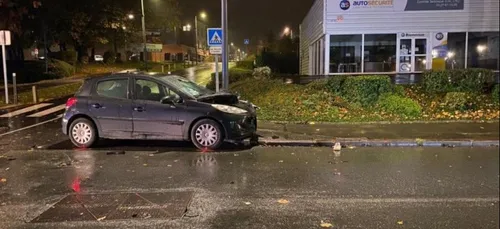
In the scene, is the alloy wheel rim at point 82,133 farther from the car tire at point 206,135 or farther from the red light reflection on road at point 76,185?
the red light reflection on road at point 76,185

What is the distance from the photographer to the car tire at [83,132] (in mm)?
9570

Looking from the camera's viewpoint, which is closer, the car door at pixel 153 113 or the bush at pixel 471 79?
the car door at pixel 153 113

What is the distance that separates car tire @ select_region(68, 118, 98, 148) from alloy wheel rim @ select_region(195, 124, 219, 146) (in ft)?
7.19

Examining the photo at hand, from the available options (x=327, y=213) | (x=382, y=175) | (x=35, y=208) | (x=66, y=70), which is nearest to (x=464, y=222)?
(x=327, y=213)

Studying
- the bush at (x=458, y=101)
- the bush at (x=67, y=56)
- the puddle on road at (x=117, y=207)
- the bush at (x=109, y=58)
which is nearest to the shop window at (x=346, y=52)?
the bush at (x=458, y=101)

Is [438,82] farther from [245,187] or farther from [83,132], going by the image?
[83,132]

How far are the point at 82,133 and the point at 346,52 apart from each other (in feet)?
64.3

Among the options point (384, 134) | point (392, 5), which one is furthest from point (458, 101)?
point (392, 5)

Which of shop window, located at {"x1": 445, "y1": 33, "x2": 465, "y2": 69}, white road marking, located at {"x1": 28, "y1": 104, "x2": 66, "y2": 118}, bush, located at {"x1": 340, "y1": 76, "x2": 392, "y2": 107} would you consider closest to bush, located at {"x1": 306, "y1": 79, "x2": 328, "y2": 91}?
bush, located at {"x1": 340, "y1": 76, "x2": 392, "y2": 107}

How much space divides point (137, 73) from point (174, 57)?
81.1 m

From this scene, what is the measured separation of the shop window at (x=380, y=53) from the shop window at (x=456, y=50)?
10.1 feet

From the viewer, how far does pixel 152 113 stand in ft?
30.3

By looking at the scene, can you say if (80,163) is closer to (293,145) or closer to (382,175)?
(293,145)

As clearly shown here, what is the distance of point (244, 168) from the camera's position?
7.71 metres
